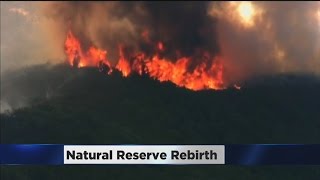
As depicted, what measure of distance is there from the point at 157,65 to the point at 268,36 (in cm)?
649

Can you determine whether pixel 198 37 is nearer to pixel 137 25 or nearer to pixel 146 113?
pixel 137 25

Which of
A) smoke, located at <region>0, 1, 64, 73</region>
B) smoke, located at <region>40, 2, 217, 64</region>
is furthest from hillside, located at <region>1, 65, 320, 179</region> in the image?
smoke, located at <region>40, 2, 217, 64</region>

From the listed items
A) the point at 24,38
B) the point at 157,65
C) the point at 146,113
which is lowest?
the point at 146,113

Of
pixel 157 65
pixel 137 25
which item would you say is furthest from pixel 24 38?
pixel 157 65

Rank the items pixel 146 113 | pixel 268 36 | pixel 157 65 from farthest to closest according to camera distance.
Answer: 1. pixel 146 113
2. pixel 157 65
3. pixel 268 36

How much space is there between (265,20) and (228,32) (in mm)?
2174

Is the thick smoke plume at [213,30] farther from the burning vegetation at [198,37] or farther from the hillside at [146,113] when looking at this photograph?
the hillside at [146,113]

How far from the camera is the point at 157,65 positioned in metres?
23.5

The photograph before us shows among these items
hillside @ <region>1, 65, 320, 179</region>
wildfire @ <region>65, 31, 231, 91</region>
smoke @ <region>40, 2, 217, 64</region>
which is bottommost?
hillside @ <region>1, 65, 320, 179</region>

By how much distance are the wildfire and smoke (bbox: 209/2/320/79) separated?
1.44 metres

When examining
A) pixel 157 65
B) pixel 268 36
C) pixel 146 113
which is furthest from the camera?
pixel 146 113

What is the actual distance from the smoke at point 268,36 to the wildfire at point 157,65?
1442mm

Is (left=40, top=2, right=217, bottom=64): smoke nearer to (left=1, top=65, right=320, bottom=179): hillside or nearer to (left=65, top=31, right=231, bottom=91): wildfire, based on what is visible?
Result: (left=65, top=31, right=231, bottom=91): wildfire

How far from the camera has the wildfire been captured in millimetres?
21906
